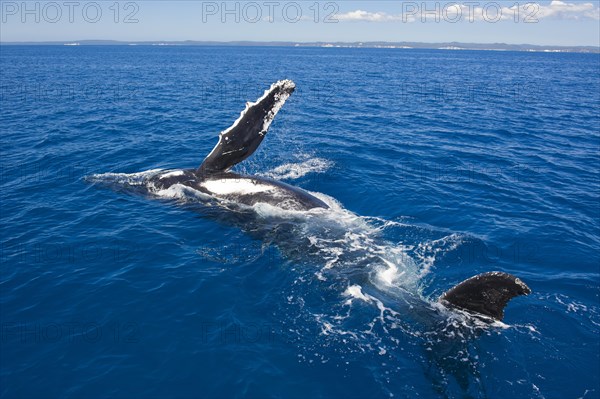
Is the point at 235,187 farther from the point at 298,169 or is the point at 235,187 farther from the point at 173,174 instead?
the point at 298,169

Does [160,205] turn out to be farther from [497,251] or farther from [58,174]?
[497,251]

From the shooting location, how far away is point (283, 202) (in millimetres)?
16359

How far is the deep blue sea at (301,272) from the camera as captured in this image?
9875mm

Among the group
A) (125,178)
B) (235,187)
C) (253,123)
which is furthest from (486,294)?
(125,178)

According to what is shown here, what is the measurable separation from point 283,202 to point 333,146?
13.5 m

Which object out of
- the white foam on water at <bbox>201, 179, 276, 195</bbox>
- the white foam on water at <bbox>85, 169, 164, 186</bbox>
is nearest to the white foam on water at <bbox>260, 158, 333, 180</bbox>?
the white foam on water at <bbox>201, 179, 276, 195</bbox>

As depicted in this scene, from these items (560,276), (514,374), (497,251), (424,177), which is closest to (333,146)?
(424,177)

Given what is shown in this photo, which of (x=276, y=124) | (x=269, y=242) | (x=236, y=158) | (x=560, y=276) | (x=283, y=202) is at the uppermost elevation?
(x=276, y=124)

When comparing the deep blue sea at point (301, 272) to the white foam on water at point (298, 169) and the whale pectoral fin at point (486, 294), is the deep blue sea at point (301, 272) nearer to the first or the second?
the white foam on water at point (298, 169)

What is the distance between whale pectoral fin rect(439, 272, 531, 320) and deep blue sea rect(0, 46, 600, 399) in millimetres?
513

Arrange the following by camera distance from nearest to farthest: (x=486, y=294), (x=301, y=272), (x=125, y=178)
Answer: (x=486, y=294)
(x=301, y=272)
(x=125, y=178)

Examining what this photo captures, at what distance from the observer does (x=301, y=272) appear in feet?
44.6

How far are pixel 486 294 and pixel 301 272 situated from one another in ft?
18.5

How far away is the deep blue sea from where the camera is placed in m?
9.88
